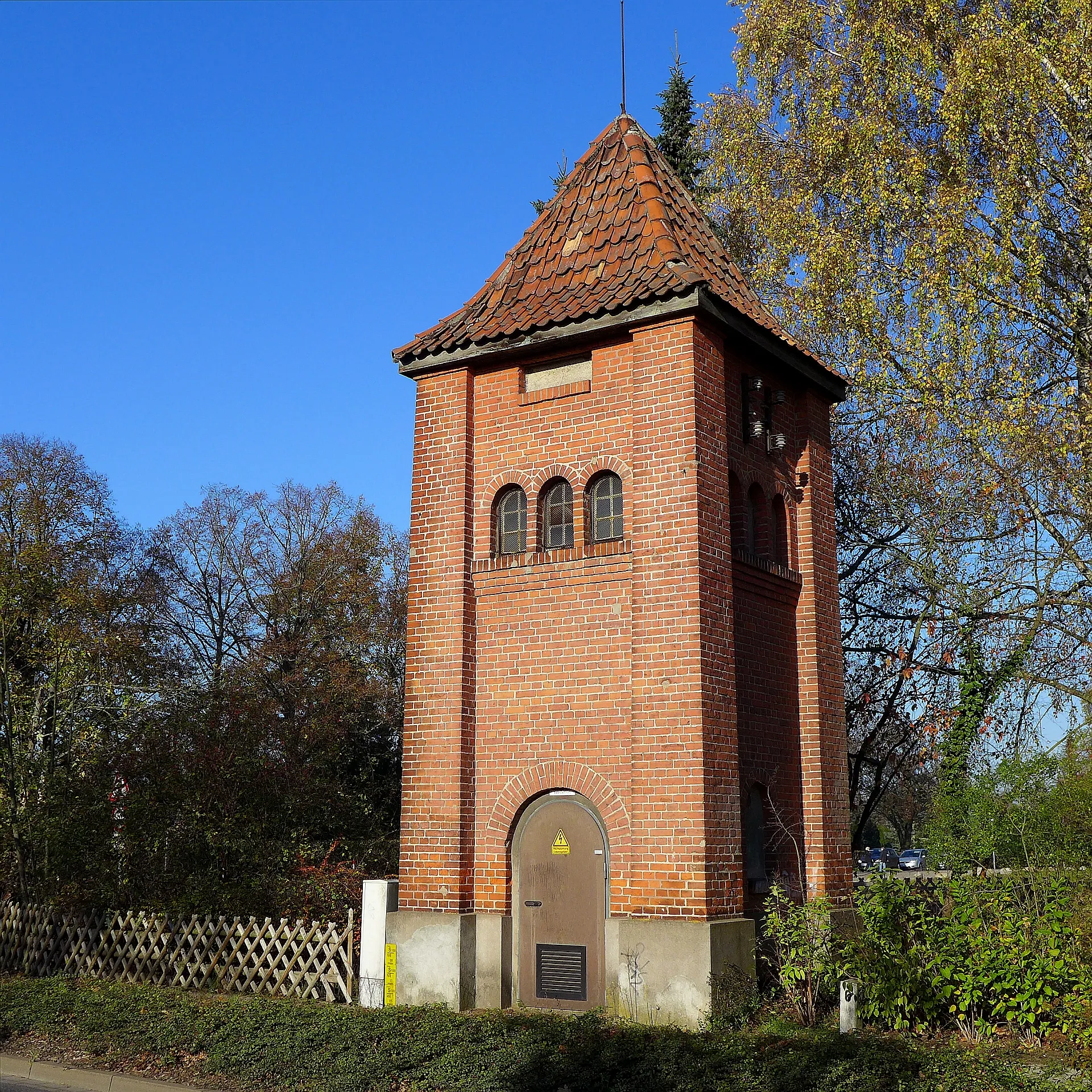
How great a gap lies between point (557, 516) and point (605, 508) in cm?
62

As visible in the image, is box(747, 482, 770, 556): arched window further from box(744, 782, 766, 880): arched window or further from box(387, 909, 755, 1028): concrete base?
box(387, 909, 755, 1028): concrete base

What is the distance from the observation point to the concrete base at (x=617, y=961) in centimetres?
1023

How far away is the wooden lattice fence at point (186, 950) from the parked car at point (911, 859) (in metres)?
42.2

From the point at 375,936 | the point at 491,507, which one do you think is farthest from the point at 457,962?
the point at 491,507

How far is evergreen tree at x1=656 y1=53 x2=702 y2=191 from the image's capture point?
24938 mm

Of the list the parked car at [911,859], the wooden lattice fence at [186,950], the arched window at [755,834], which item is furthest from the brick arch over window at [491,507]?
the parked car at [911,859]

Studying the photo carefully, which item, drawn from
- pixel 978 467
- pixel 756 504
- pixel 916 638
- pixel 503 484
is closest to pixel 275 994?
pixel 503 484

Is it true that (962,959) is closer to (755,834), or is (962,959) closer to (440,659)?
(755,834)

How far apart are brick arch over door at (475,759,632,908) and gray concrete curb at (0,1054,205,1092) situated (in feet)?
11.7

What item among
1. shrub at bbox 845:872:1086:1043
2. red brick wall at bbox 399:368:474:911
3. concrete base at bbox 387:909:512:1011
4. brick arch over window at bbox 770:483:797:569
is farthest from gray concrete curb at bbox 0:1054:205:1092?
brick arch over window at bbox 770:483:797:569

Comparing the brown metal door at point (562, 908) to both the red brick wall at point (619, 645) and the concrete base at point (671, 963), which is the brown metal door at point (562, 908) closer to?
the red brick wall at point (619, 645)

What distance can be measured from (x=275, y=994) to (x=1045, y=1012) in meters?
7.91

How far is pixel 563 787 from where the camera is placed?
11594mm

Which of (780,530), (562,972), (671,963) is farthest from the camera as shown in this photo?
(780,530)
